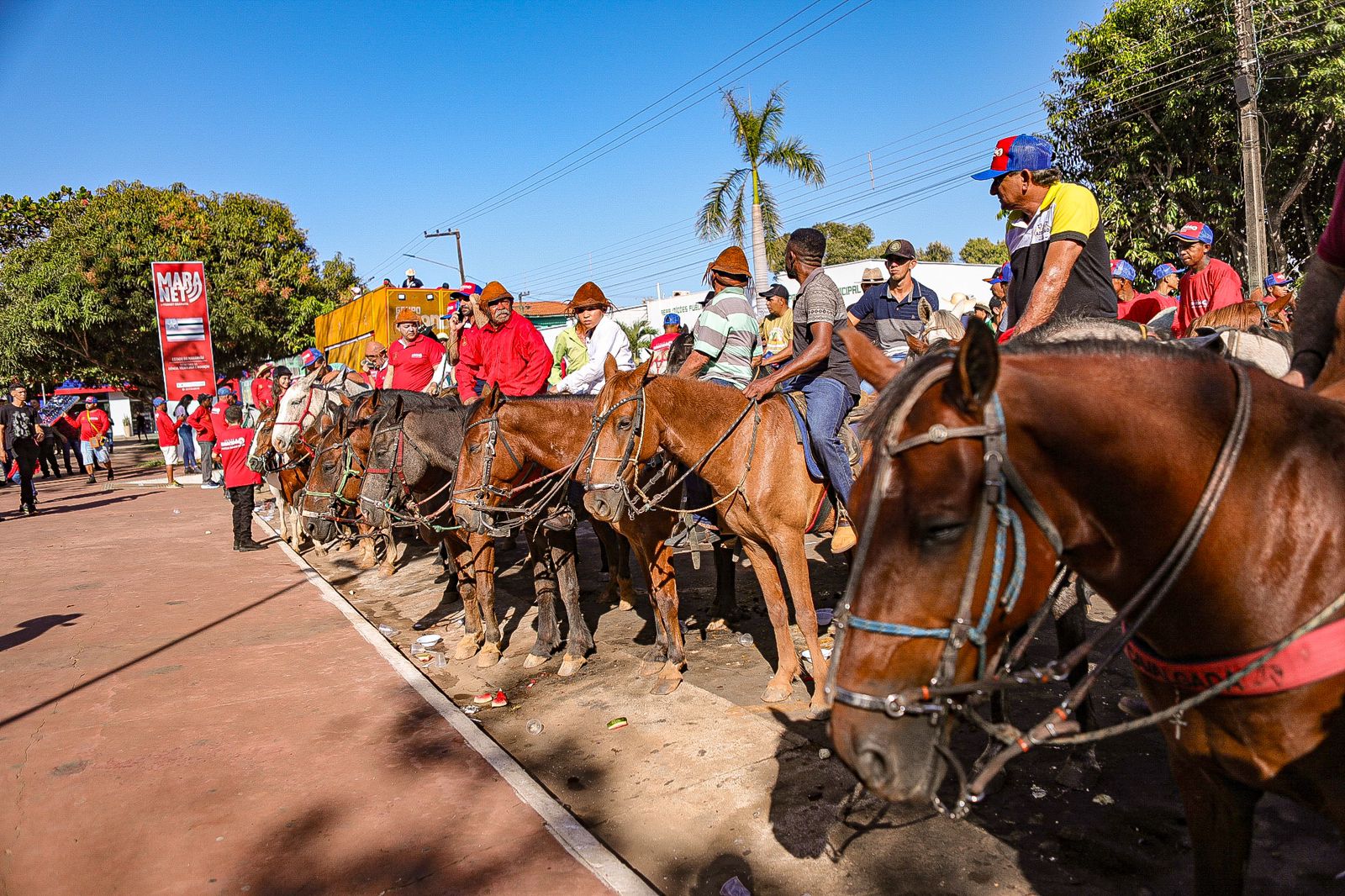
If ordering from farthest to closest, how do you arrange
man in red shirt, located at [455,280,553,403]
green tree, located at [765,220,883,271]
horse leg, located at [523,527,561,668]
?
1. green tree, located at [765,220,883,271]
2. man in red shirt, located at [455,280,553,403]
3. horse leg, located at [523,527,561,668]

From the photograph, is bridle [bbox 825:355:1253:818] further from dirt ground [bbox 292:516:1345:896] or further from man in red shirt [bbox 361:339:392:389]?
man in red shirt [bbox 361:339:392:389]

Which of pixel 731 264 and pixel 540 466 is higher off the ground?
pixel 731 264

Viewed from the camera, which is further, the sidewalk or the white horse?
the white horse

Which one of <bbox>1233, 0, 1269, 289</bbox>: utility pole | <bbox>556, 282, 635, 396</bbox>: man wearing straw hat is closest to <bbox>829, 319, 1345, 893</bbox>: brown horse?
<bbox>556, 282, 635, 396</bbox>: man wearing straw hat

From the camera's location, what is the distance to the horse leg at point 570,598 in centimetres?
693

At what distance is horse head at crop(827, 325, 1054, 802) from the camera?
1816 mm

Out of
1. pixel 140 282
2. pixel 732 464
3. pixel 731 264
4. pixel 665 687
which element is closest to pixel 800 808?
pixel 665 687

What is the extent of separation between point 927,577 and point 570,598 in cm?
562

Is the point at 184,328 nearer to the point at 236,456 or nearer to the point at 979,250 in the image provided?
the point at 236,456

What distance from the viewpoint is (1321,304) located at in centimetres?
264

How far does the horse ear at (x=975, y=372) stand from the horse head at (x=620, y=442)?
12.7ft

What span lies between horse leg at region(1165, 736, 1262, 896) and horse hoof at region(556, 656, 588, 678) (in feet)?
16.6

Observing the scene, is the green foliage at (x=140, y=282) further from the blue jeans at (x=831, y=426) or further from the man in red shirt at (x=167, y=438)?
the blue jeans at (x=831, y=426)

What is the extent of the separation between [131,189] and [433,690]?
3424 centimetres
